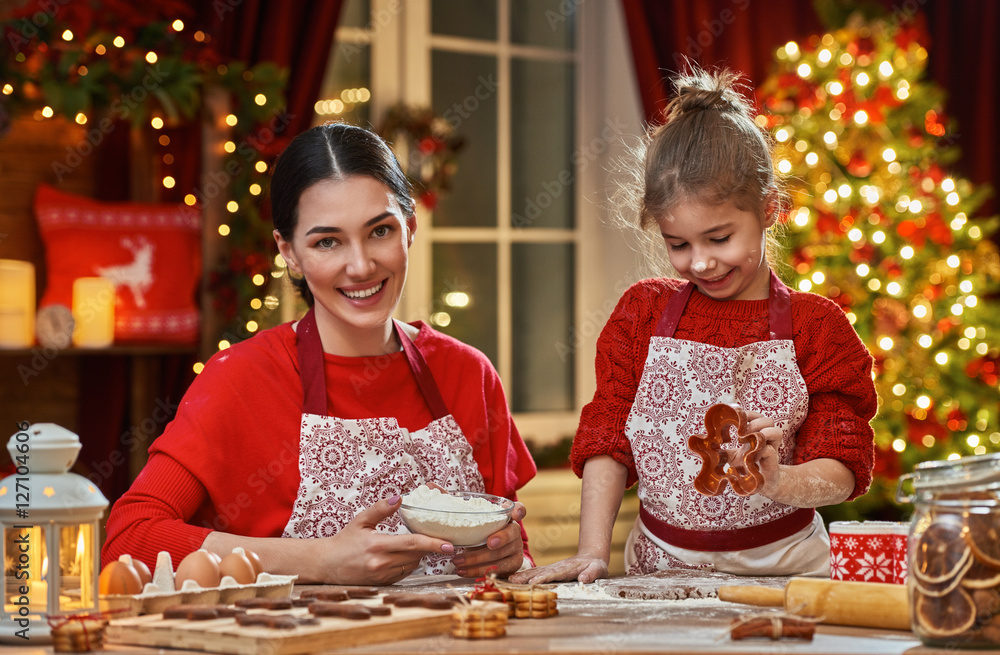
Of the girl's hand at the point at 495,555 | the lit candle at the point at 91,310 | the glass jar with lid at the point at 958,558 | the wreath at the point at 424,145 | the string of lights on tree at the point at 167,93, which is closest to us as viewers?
the glass jar with lid at the point at 958,558

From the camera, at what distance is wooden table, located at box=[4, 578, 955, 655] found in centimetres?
111

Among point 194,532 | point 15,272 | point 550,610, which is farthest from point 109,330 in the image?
point 550,610

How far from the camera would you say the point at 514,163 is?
14.5ft

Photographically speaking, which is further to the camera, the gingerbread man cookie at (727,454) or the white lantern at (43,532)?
the gingerbread man cookie at (727,454)

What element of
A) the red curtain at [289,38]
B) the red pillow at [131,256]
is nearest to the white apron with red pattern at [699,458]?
the red pillow at [131,256]

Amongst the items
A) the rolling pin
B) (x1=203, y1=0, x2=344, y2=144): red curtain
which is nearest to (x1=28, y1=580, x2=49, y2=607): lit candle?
the rolling pin

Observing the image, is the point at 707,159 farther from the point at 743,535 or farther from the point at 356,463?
the point at 356,463

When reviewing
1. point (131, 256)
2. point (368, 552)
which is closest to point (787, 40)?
point (131, 256)

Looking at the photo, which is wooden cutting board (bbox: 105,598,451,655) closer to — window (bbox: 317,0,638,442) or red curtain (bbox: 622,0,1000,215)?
window (bbox: 317,0,638,442)

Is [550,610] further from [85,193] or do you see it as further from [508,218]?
[508,218]

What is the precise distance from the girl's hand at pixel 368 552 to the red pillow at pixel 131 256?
Result: 1.83 metres

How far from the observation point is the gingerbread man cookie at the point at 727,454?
143cm

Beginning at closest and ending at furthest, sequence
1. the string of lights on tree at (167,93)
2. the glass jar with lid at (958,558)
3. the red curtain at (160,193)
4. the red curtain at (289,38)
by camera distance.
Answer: the glass jar with lid at (958,558)
the string of lights on tree at (167,93)
the red curtain at (160,193)
the red curtain at (289,38)

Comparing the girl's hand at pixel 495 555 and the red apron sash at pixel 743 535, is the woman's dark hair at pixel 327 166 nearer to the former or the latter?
the girl's hand at pixel 495 555
